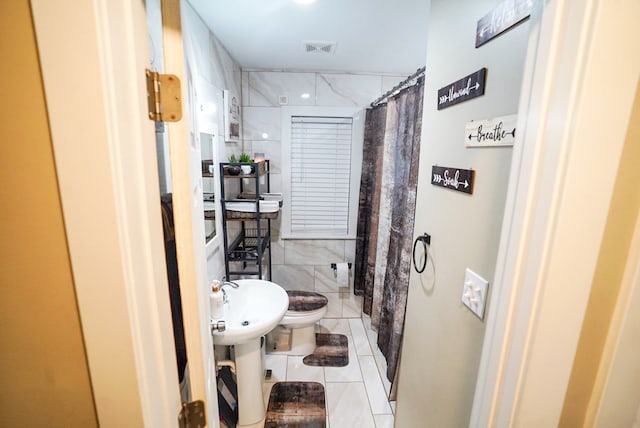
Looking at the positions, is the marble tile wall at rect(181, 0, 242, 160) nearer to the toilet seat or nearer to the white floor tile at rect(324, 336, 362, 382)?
the toilet seat

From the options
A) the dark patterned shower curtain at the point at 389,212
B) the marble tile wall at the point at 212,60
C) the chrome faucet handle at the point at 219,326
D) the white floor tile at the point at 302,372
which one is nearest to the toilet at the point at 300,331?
the white floor tile at the point at 302,372

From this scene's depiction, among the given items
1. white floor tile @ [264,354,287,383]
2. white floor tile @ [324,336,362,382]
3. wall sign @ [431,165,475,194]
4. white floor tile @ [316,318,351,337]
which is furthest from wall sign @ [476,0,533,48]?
white floor tile @ [316,318,351,337]

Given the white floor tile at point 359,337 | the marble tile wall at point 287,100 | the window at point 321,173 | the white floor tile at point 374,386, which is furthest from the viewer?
the window at point 321,173

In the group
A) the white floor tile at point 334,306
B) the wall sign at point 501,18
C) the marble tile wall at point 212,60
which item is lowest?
the white floor tile at point 334,306

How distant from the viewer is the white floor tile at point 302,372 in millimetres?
2119

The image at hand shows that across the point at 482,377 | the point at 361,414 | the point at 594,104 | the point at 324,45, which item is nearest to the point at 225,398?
the point at 361,414

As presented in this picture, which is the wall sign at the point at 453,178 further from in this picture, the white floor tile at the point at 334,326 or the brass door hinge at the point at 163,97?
the white floor tile at the point at 334,326

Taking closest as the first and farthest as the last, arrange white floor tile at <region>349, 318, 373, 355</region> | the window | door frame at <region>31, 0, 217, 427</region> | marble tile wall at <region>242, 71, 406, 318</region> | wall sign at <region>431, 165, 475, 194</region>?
door frame at <region>31, 0, 217, 427</region> → wall sign at <region>431, 165, 475, 194</region> → white floor tile at <region>349, 318, 373, 355</region> → marble tile wall at <region>242, 71, 406, 318</region> → the window

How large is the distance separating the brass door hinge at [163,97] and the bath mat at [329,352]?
90.0 inches

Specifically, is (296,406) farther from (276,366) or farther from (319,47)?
(319,47)

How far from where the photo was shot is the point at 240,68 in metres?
2.49

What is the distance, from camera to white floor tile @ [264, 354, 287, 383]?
213 centimetres

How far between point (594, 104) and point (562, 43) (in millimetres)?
125

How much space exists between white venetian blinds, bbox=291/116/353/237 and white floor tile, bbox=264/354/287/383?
3.91 ft
